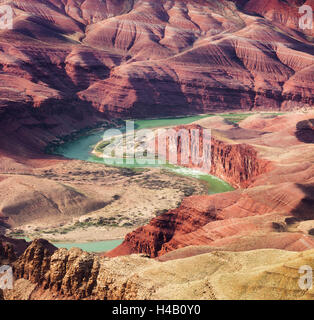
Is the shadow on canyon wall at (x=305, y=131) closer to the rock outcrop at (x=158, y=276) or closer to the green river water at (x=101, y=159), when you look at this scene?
the green river water at (x=101, y=159)

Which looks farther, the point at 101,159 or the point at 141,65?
the point at 141,65

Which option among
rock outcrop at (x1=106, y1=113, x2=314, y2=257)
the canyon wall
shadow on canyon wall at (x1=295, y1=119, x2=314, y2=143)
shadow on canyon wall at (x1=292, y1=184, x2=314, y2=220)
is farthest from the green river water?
shadow on canyon wall at (x1=292, y1=184, x2=314, y2=220)

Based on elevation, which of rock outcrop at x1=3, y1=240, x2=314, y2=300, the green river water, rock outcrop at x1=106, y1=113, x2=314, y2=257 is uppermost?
rock outcrop at x1=3, y1=240, x2=314, y2=300

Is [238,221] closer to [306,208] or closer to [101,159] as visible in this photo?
[306,208]

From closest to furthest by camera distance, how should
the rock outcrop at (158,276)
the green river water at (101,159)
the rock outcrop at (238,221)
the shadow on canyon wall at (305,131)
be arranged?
the rock outcrop at (158,276) < the rock outcrop at (238,221) < the green river water at (101,159) < the shadow on canyon wall at (305,131)

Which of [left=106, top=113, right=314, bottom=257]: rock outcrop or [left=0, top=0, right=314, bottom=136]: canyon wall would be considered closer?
[left=106, top=113, right=314, bottom=257]: rock outcrop

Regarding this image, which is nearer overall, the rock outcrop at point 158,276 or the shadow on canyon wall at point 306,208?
the rock outcrop at point 158,276

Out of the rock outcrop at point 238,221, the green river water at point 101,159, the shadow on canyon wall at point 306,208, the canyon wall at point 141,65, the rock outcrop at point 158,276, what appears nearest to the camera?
the rock outcrop at point 158,276

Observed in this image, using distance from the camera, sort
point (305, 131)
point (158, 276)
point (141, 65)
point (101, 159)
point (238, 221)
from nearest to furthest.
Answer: point (158, 276)
point (238, 221)
point (305, 131)
point (101, 159)
point (141, 65)

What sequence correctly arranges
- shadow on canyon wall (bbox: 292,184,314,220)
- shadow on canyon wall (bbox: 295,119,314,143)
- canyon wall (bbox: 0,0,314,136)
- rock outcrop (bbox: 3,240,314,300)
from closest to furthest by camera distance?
rock outcrop (bbox: 3,240,314,300), shadow on canyon wall (bbox: 292,184,314,220), shadow on canyon wall (bbox: 295,119,314,143), canyon wall (bbox: 0,0,314,136)

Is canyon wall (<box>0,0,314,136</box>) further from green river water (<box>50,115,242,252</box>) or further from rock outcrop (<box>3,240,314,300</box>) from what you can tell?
rock outcrop (<box>3,240,314,300</box>)

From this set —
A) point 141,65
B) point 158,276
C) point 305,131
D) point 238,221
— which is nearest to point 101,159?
point 305,131

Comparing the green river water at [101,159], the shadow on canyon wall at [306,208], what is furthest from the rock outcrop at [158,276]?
the green river water at [101,159]
